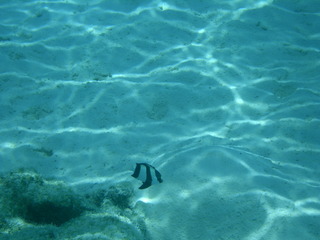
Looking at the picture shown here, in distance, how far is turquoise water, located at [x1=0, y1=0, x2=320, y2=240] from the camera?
286cm

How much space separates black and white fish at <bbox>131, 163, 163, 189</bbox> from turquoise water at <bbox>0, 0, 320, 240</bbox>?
357 millimetres

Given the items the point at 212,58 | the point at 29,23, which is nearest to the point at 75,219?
the point at 212,58

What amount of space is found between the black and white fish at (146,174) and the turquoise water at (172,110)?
357mm

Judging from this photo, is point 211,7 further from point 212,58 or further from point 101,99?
point 101,99

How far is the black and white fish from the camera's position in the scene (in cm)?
279

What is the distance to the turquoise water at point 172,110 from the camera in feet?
9.39

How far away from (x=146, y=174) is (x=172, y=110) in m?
1.76

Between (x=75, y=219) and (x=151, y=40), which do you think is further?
(x=151, y=40)

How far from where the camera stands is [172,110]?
434 centimetres

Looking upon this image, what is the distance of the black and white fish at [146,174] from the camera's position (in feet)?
9.14

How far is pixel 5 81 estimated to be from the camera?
4660mm

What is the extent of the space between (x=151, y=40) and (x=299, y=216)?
13.8 feet

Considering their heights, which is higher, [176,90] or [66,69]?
[66,69]

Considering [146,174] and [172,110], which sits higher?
[172,110]
